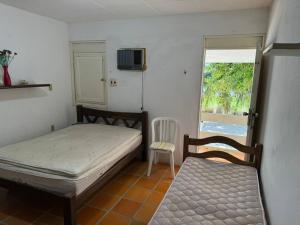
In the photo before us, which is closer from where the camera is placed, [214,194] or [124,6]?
[214,194]

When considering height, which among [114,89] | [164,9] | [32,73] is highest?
[164,9]

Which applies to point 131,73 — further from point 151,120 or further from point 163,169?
point 163,169

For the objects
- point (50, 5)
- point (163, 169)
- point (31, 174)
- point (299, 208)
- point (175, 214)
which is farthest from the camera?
point (163, 169)

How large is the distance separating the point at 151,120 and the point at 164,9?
1690 mm

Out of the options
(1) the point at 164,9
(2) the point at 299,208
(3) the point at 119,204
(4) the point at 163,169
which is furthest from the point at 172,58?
(2) the point at 299,208

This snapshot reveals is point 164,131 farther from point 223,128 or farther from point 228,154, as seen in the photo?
point 223,128

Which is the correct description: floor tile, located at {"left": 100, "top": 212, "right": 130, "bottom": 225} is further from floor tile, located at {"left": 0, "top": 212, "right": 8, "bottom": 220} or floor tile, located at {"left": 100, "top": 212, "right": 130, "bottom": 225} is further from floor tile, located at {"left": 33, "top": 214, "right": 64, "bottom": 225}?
floor tile, located at {"left": 0, "top": 212, "right": 8, "bottom": 220}

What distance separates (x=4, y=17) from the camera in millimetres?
2750

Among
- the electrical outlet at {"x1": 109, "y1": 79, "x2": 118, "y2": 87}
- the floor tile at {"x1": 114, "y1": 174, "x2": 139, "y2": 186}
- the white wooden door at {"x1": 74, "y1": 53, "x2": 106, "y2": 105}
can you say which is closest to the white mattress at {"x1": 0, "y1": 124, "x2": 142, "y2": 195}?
the floor tile at {"x1": 114, "y1": 174, "x2": 139, "y2": 186}

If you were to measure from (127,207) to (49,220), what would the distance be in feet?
2.64

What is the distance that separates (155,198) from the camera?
2521 millimetres

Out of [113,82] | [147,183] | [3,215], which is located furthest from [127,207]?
[113,82]

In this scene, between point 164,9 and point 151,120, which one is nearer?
→ point 164,9

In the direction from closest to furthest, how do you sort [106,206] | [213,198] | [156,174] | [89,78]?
[213,198], [106,206], [156,174], [89,78]
